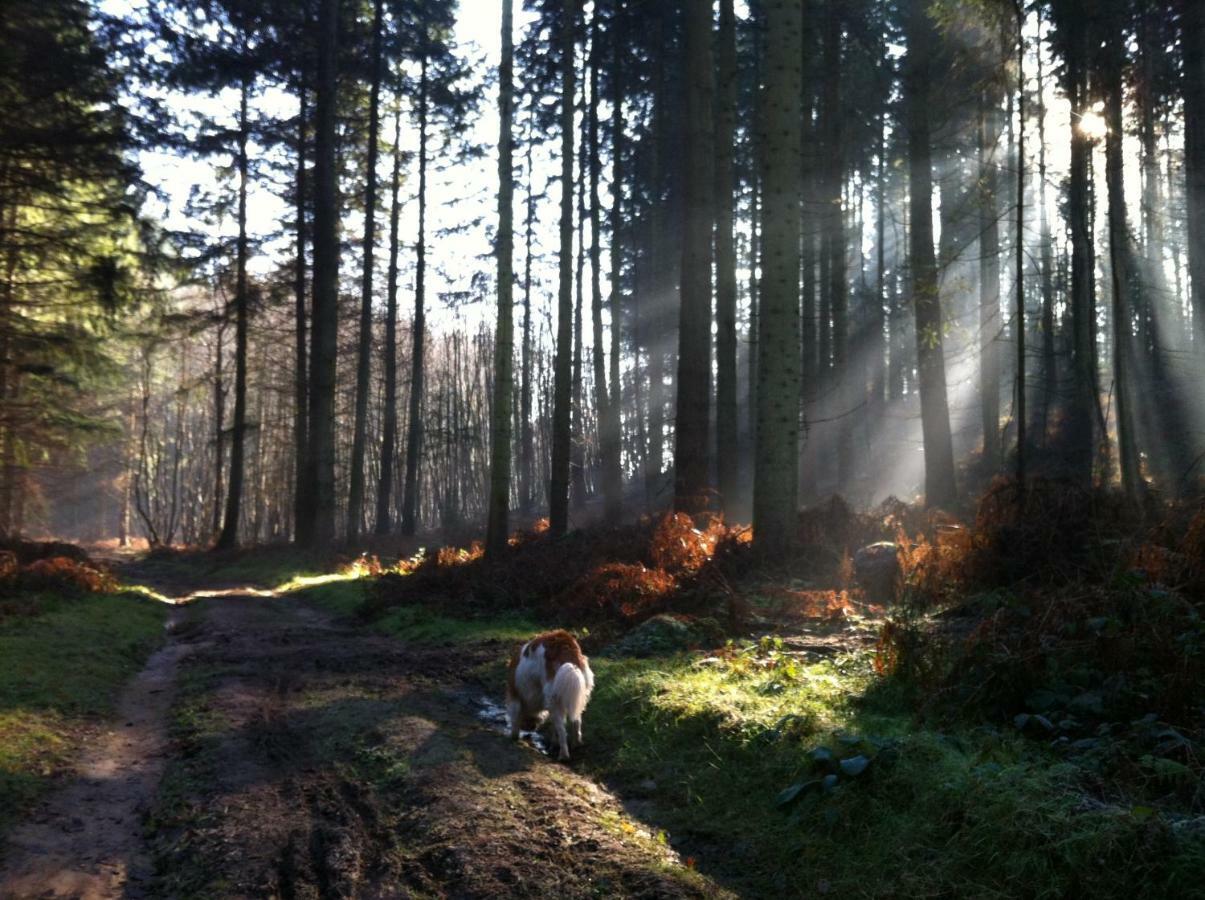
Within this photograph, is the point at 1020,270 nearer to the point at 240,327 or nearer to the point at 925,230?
the point at 925,230

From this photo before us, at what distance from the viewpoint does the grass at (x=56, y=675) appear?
20.4ft

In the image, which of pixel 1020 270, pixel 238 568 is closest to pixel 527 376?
pixel 238 568

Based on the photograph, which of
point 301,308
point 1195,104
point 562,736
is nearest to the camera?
point 562,736

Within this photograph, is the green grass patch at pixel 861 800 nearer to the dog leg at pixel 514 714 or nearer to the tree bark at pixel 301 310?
the dog leg at pixel 514 714

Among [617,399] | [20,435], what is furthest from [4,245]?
[617,399]

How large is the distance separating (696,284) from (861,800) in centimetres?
1281

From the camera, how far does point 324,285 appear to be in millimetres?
23422

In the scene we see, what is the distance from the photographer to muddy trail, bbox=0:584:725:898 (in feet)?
15.0

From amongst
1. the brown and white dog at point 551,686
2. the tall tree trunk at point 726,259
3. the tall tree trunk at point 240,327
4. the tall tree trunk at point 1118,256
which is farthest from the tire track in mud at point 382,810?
the tall tree trunk at point 240,327

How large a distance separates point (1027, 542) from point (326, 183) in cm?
2013

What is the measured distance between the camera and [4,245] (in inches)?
611

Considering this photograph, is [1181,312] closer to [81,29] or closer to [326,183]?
[326,183]

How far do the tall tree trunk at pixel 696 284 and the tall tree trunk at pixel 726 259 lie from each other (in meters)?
0.31

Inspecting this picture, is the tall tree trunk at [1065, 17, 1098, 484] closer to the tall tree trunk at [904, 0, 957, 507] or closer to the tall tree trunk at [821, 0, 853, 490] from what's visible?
the tall tree trunk at [904, 0, 957, 507]
